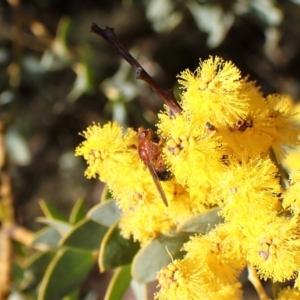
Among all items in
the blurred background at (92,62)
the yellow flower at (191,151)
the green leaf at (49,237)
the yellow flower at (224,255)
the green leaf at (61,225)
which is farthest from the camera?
the blurred background at (92,62)

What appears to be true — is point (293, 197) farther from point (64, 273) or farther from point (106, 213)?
point (64, 273)

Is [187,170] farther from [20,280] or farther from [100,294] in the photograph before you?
[100,294]

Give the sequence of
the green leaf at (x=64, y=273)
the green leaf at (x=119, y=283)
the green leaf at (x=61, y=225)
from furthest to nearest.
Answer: the green leaf at (x=61, y=225) → the green leaf at (x=64, y=273) → the green leaf at (x=119, y=283)

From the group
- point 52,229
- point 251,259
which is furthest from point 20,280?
point 251,259

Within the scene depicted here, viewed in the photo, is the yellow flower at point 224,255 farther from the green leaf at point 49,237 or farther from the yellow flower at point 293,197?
the green leaf at point 49,237

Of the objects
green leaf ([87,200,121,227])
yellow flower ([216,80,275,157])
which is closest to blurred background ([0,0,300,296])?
green leaf ([87,200,121,227])

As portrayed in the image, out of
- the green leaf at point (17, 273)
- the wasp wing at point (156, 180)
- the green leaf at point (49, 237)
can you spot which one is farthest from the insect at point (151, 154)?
the green leaf at point (17, 273)

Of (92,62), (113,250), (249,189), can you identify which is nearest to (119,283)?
(113,250)
